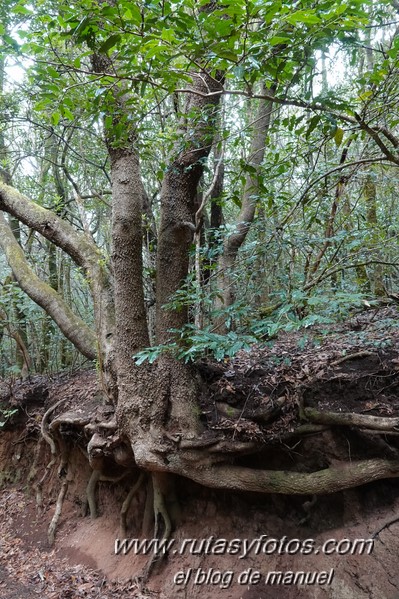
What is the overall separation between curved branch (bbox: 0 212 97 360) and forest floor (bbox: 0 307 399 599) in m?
1.75

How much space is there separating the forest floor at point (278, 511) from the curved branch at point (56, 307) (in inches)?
68.7

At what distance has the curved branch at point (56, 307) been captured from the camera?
16.5 ft

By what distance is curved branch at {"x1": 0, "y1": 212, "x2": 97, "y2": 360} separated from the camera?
504 centimetres

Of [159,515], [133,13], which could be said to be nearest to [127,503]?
[159,515]

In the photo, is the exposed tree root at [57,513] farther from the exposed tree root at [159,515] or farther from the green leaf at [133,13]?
the green leaf at [133,13]

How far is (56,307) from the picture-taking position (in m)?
5.19

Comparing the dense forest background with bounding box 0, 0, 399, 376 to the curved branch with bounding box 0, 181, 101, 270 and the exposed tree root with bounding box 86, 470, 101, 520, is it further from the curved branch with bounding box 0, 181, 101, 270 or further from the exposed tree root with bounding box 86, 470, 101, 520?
the exposed tree root with bounding box 86, 470, 101, 520

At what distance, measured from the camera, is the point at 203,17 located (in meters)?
2.09

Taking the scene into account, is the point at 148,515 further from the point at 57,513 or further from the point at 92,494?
the point at 57,513

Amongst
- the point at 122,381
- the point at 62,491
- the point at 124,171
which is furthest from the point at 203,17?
the point at 62,491

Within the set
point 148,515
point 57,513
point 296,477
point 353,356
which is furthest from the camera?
point 57,513

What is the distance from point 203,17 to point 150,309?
362cm

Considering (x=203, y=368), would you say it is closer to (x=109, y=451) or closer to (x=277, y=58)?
(x=109, y=451)

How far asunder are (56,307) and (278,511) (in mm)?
3581
